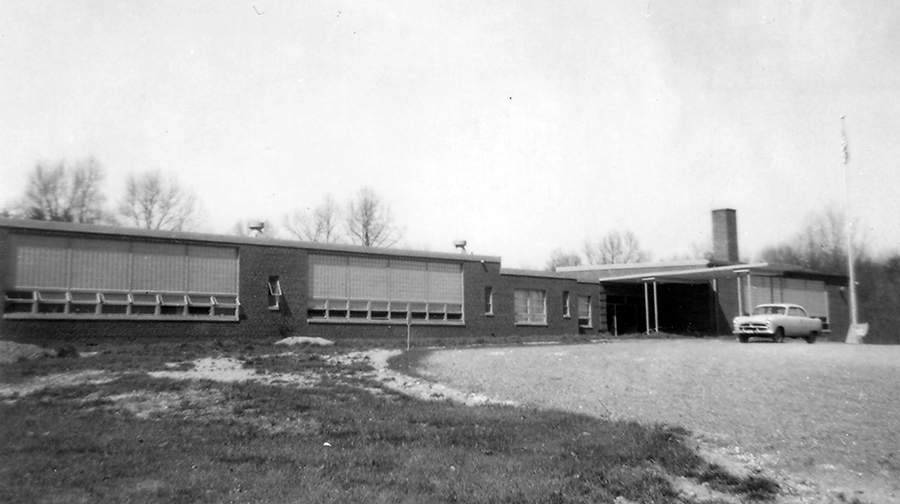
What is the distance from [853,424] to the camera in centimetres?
1041

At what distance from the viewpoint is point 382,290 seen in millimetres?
31609

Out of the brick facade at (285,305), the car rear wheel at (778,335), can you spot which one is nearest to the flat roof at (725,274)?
the brick facade at (285,305)

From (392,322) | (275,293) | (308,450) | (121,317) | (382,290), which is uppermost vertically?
(382,290)

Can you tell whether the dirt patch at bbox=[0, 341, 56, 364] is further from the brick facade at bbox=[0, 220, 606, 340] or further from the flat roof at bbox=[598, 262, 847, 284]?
the flat roof at bbox=[598, 262, 847, 284]

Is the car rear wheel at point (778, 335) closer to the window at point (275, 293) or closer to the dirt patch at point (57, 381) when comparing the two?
the window at point (275, 293)

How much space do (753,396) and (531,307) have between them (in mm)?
25591

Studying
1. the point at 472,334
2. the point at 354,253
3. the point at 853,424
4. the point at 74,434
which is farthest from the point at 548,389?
the point at 472,334

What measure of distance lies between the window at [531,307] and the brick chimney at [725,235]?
1489 cm

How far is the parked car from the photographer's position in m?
29.5

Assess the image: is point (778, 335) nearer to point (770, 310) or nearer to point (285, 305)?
point (770, 310)

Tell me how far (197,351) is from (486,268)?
17.5 metres

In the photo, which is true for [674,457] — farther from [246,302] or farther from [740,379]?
[246,302]

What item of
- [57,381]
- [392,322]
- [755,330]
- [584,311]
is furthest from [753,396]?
[584,311]

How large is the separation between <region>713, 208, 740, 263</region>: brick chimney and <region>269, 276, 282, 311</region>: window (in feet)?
98.9
